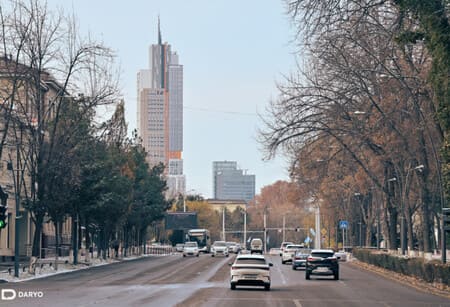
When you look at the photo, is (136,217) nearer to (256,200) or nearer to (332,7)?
(332,7)

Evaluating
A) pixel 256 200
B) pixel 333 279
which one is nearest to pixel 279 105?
pixel 333 279

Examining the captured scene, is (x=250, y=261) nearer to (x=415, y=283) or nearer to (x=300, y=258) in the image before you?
(x=415, y=283)

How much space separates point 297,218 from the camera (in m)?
164

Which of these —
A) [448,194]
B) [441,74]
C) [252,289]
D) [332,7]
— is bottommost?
[252,289]

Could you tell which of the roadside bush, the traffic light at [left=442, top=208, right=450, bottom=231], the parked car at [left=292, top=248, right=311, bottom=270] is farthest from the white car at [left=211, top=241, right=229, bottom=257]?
the traffic light at [left=442, top=208, right=450, bottom=231]

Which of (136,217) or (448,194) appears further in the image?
(136,217)

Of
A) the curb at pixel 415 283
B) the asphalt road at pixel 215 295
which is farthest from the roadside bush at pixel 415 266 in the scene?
the asphalt road at pixel 215 295

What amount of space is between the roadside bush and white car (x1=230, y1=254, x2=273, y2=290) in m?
7.86

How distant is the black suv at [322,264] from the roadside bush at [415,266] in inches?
167

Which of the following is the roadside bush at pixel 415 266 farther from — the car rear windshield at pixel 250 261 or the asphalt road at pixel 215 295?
the car rear windshield at pixel 250 261

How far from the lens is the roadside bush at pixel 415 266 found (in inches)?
1431

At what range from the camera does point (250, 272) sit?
34.5 meters

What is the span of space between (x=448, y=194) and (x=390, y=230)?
2028cm

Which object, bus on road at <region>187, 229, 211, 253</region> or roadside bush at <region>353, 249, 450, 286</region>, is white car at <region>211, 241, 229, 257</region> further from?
roadside bush at <region>353, 249, 450, 286</region>
